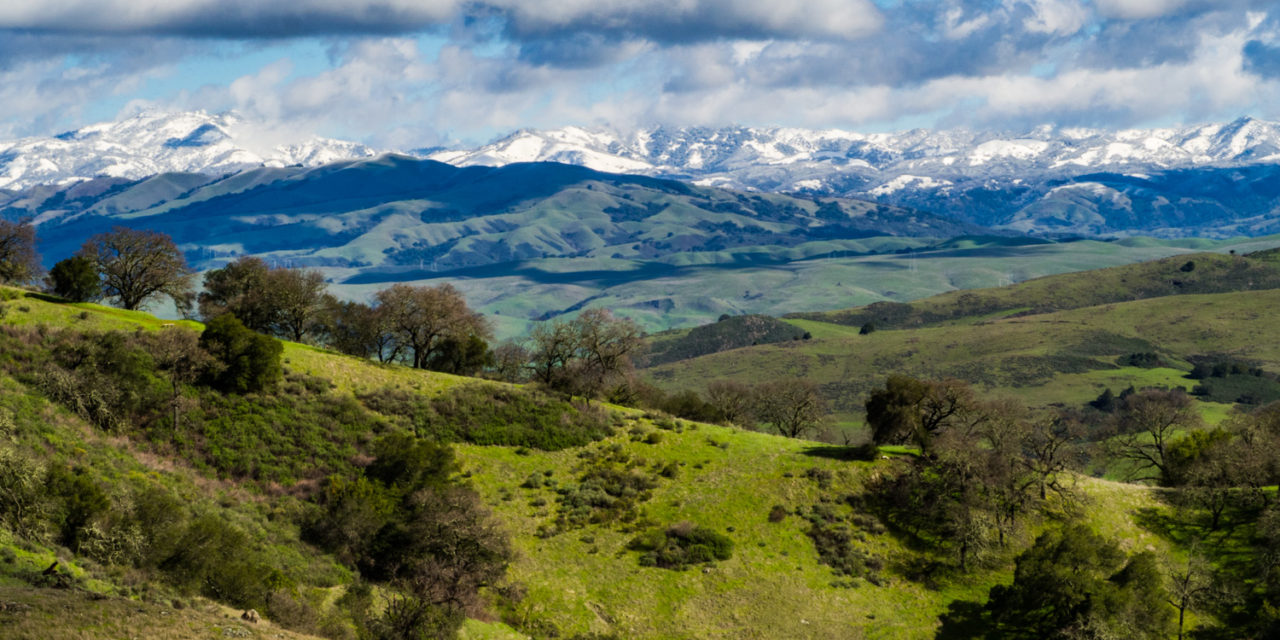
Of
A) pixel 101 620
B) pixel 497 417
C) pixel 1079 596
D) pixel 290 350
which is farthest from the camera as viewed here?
pixel 290 350

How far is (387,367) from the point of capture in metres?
85.5

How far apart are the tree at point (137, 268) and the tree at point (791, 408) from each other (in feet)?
247

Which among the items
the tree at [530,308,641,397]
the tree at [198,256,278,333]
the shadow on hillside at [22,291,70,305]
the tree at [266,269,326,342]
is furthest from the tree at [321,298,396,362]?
the shadow on hillside at [22,291,70,305]

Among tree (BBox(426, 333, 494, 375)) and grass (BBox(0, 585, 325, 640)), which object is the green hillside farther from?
tree (BBox(426, 333, 494, 375))

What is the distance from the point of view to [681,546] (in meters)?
62.3

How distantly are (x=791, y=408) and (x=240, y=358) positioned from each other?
2838 inches

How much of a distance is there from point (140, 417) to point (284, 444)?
9944 millimetres

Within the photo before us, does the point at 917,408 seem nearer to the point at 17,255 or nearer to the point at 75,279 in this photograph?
the point at 75,279

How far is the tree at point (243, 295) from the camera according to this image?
98.1 m

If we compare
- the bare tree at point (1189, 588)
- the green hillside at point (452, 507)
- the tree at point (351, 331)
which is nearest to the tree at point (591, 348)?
the green hillside at point (452, 507)

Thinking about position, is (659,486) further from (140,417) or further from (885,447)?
(140,417)

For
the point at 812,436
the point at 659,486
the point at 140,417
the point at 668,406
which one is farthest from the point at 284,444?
the point at 812,436

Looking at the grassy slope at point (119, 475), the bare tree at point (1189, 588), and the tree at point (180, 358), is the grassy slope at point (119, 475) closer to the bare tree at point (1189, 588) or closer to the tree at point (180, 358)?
the tree at point (180, 358)

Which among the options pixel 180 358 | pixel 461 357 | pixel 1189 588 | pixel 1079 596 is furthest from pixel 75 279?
pixel 1189 588
